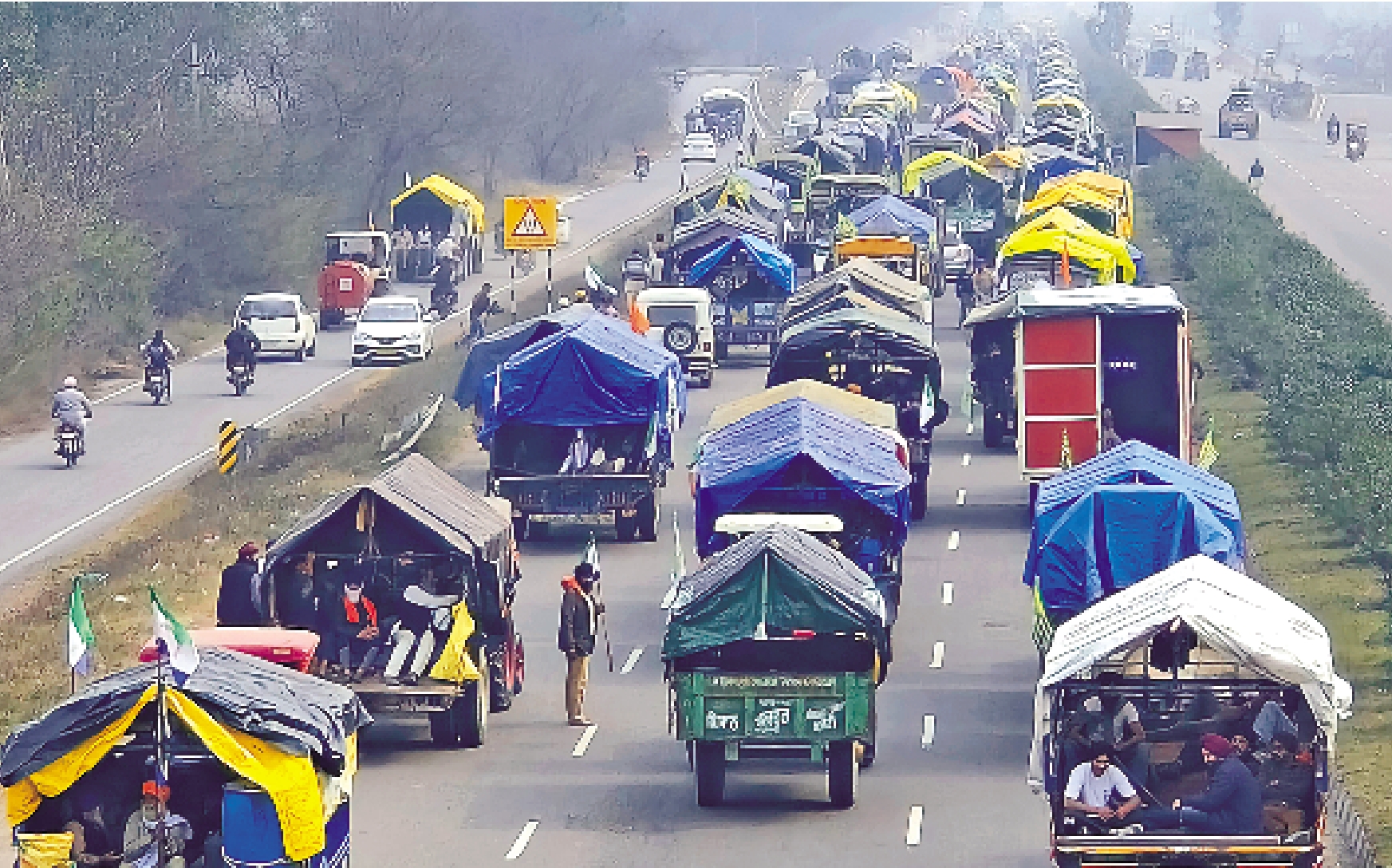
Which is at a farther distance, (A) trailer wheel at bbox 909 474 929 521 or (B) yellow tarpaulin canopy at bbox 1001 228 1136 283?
(B) yellow tarpaulin canopy at bbox 1001 228 1136 283

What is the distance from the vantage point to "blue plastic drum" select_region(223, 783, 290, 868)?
17219mm

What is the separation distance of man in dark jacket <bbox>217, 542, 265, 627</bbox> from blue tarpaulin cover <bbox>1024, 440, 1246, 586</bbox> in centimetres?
670

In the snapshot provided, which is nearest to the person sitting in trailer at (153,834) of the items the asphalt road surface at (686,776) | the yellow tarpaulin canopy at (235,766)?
the yellow tarpaulin canopy at (235,766)

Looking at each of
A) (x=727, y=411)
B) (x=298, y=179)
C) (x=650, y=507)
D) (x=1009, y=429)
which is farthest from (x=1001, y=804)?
(x=298, y=179)

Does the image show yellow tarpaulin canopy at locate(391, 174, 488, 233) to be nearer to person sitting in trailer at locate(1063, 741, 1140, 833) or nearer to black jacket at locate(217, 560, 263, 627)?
black jacket at locate(217, 560, 263, 627)

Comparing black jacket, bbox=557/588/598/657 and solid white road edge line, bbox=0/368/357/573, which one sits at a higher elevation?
black jacket, bbox=557/588/598/657

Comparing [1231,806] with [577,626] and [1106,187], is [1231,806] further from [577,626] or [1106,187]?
[1106,187]

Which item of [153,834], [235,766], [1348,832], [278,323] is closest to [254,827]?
[235,766]

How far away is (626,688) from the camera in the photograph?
2706 centimetres

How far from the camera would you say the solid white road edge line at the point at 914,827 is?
21281mm

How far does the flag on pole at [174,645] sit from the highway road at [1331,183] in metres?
44.3

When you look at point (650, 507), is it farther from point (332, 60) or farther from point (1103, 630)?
point (332, 60)

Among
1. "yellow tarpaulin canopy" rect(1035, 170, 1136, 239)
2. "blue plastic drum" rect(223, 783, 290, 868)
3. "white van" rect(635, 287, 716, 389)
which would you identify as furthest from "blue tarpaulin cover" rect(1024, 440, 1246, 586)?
"yellow tarpaulin canopy" rect(1035, 170, 1136, 239)

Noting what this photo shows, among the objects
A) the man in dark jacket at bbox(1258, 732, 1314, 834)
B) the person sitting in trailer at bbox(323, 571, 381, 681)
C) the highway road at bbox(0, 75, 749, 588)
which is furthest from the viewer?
the highway road at bbox(0, 75, 749, 588)
